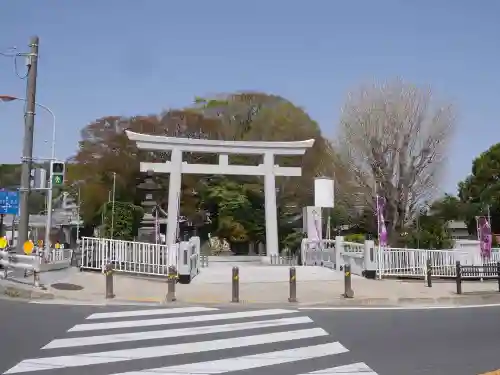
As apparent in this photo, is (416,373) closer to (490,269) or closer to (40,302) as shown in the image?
(40,302)

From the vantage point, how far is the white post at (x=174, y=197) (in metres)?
30.5

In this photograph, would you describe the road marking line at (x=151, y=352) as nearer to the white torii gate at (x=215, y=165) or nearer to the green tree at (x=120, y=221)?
the white torii gate at (x=215, y=165)

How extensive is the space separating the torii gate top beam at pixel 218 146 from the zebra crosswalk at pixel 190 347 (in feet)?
62.9

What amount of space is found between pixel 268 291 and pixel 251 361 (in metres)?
9.43

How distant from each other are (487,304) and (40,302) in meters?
12.3

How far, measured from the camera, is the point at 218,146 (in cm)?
3203

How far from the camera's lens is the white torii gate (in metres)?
30.7

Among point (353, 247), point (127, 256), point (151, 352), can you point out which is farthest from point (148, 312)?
point (353, 247)

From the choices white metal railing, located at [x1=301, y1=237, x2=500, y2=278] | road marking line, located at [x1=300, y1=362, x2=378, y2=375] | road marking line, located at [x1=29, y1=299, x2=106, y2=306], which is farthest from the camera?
white metal railing, located at [x1=301, y1=237, x2=500, y2=278]

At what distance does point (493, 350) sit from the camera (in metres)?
8.78

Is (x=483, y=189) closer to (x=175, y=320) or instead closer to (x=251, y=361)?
(x=175, y=320)

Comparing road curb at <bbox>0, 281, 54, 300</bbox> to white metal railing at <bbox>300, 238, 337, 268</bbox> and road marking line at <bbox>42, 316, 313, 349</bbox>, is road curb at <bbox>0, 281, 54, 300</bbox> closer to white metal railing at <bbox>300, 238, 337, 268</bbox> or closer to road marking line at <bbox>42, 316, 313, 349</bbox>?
road marking line at <bbox>42, 316, 313, 349</bbox>

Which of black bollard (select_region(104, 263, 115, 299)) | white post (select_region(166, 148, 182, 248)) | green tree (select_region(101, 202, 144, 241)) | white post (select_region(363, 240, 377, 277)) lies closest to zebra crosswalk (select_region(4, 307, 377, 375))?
black bollard (select_region(104, 263, 115, 299))

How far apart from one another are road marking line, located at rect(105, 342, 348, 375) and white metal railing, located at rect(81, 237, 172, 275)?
11.6 m
